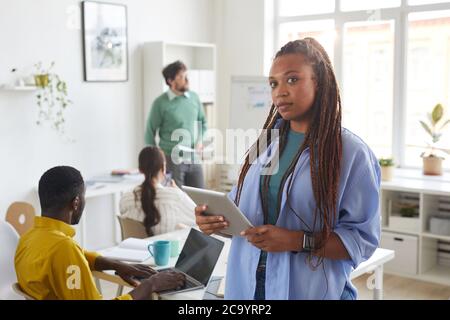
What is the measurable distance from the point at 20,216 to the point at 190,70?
2451mm

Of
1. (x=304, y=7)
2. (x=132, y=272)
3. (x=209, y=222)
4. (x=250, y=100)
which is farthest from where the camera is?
(x=304, y=7)

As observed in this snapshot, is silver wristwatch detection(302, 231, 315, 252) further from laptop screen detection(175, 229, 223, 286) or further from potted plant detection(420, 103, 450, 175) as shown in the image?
potted plant detection(420, 103, 450, 175)

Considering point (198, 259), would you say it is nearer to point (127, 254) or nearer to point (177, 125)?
point (127, 254)

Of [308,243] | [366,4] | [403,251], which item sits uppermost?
[366,4]

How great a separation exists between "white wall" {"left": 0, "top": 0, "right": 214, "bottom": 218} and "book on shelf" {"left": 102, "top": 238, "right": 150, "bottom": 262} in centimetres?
196

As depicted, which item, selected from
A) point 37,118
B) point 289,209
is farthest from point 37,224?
point 37,118

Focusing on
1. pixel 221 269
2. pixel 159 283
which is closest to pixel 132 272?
pixel 159 283

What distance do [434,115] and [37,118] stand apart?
312 cm

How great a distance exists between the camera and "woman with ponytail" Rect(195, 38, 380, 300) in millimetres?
1554

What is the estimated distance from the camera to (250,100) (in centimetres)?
502

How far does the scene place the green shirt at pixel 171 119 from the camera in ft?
16.1

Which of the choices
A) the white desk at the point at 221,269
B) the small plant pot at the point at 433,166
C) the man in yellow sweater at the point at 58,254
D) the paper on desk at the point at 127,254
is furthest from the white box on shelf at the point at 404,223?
the man in yellow sweater at the point at 58,254

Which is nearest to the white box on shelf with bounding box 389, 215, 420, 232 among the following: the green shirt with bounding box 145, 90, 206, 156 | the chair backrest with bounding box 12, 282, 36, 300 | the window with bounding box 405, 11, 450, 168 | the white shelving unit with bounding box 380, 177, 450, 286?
the white shelving unit with bounding box 380, 177, 450, 286
